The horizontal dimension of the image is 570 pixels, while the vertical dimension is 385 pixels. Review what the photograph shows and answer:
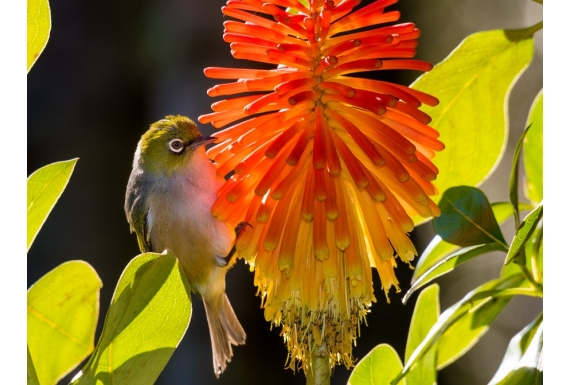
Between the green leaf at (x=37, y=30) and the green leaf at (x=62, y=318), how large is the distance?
287mm

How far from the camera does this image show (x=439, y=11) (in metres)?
1.26

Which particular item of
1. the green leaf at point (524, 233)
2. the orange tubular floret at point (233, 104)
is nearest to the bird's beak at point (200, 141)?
the orange tubular floret at point (233, 104)

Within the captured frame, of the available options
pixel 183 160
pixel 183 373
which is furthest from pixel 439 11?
pixel 183 373

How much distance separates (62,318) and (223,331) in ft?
0.85

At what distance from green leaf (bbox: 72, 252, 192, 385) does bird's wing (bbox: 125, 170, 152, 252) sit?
1.17 feet

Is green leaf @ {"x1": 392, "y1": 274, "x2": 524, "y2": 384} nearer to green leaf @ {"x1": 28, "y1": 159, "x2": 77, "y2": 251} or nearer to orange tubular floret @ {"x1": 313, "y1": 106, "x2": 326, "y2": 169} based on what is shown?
orange tubular floret @ {"x1": 313, "y1": 106, "x2": 326, "y2": 169}

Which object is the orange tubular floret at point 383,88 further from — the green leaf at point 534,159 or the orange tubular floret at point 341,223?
the green leaf at point 534,159

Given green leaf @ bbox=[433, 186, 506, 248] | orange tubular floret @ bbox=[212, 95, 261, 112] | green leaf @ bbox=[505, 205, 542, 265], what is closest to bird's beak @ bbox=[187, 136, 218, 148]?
orange tubular floret @ bbox=[212, 95, 261, 112]

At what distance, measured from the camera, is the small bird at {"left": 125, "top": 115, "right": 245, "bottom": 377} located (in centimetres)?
99

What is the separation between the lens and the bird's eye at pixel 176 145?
104 cm

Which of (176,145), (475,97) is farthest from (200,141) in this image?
(475,97)

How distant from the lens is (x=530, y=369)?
28.8 inches

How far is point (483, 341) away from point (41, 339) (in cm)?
97

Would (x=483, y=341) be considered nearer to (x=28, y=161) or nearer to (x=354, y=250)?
(x=354, y=250)
